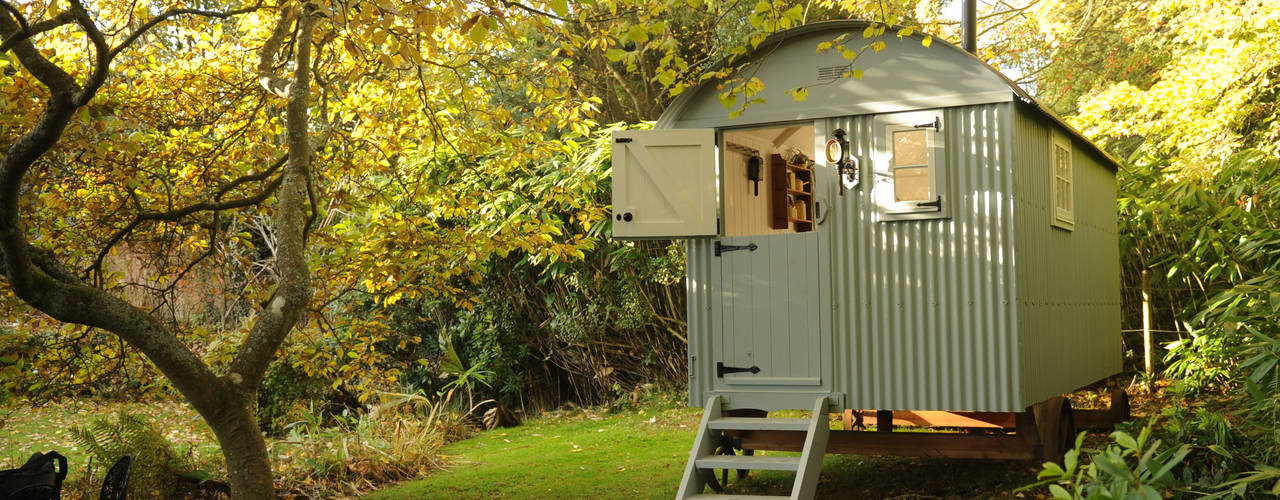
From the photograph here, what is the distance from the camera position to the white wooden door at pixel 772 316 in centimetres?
666

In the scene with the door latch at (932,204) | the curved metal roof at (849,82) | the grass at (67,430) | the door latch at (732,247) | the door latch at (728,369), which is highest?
the curved metal roof at (849,82)

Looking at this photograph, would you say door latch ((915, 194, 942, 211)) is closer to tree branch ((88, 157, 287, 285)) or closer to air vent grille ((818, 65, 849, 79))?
air vent grille ((818, 65, 849, 79))

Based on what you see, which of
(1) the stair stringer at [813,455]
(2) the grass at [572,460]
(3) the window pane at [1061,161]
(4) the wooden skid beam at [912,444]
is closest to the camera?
(1) the stair stringer at [813,455]

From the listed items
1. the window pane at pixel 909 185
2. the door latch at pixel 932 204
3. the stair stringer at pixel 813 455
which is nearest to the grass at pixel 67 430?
the stair stringer at pixel 813 455

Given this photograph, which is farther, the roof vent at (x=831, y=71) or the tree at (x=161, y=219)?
the roof vent at (x=831, y=71)

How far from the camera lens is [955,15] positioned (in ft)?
52.7

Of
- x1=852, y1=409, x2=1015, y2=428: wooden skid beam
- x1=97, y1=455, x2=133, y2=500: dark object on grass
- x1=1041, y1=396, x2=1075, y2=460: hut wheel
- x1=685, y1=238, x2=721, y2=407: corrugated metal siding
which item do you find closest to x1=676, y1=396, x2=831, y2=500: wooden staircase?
x1=685, y1=238, x2=721, y2=407: corrugated metal siding

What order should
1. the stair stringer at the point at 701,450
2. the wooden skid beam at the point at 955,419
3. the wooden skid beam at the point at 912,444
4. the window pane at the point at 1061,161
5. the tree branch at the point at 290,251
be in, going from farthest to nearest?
the wooden skid beam at the point at 955,419 < the window pane at the point at 1061,161 < the wooden skid beam at the point at 912,444 < the tree branch at the point at 290,251 < the stair stringer at the point at 701,450

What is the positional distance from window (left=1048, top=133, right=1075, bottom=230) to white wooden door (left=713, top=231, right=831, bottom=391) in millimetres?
1930

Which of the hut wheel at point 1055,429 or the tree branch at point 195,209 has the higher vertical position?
the tree branch at point 195,209

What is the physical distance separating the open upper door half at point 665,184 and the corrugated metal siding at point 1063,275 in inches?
78.4

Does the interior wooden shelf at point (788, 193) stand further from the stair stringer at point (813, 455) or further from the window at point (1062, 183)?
the stair stringer at point (813, 455)

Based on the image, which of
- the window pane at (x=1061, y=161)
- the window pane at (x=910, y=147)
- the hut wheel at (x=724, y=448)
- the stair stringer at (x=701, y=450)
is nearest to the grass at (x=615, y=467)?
the hut wheel at (x=724, y=448)

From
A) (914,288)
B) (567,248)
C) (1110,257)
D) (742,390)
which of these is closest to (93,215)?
(567,248)
